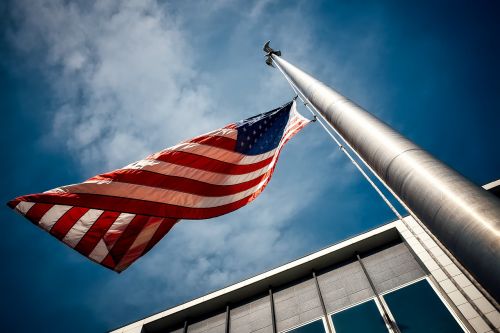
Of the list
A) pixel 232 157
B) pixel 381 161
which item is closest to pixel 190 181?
pixel 232 157

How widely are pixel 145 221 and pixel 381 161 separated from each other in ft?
18.0

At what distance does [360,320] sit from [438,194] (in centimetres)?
958

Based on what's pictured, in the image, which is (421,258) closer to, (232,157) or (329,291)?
(329,291)

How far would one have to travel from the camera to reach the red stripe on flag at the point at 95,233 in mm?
5844

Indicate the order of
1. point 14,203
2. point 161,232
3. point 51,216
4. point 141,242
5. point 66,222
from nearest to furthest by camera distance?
point 14,203, point 51,216, point 66,222, point 141,242, point 161,232

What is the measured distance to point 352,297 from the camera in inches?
424

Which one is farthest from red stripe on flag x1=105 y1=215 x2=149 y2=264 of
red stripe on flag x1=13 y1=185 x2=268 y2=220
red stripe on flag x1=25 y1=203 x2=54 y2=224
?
red stripe on flag x1=25 y1=203 x2=54 y2=224

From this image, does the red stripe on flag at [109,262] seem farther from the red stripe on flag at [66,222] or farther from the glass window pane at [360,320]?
the glass window pane at [360,320]

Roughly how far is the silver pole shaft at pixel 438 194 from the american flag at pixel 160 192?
162 inches

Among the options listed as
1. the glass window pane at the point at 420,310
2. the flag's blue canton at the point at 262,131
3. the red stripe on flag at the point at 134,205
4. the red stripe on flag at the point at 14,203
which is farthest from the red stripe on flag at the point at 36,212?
the glass window pane at the point at 420,310

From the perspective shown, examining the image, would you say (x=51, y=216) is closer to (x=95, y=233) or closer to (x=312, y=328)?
(x=95, y=233)

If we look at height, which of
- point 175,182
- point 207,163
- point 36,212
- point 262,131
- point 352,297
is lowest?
point 36,212

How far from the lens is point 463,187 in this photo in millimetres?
2023

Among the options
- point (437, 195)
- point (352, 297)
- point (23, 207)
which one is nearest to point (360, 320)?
point (352, 297)
